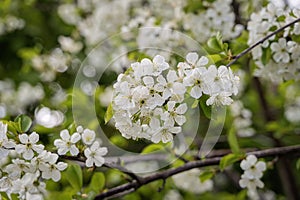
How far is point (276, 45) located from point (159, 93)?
66 centimetres

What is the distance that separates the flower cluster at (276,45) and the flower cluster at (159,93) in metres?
0.50

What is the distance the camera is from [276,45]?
5.86 feet

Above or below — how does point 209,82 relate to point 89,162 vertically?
above

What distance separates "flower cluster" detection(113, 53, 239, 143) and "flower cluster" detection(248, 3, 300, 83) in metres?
0.50

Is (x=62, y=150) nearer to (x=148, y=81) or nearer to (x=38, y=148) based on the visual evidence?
(x=38, y=148)

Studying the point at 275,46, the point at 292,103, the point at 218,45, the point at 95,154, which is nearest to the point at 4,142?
the point at 95,154

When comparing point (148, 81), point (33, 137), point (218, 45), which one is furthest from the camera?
point (218, 45)

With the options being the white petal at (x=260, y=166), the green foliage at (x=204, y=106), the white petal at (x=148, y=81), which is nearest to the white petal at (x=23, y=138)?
the white petal at (x=148, y=81)

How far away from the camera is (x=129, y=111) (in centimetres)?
130

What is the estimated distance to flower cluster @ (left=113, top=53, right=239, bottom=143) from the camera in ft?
4.26

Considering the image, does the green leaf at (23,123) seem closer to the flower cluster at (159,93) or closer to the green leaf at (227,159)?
the flower cluster at (159,93)

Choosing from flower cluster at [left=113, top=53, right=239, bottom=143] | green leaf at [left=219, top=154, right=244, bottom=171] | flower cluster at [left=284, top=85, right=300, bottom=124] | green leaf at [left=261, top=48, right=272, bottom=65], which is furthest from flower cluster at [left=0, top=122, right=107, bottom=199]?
flower cluster at [left=284, top=85, right=300, bottom=124]

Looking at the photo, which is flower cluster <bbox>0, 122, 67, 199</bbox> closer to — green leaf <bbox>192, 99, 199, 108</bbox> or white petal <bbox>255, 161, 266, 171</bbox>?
green leaf <bbox>192, 99, 199, 108</bbox>

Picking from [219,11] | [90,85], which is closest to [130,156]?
[90,85]
